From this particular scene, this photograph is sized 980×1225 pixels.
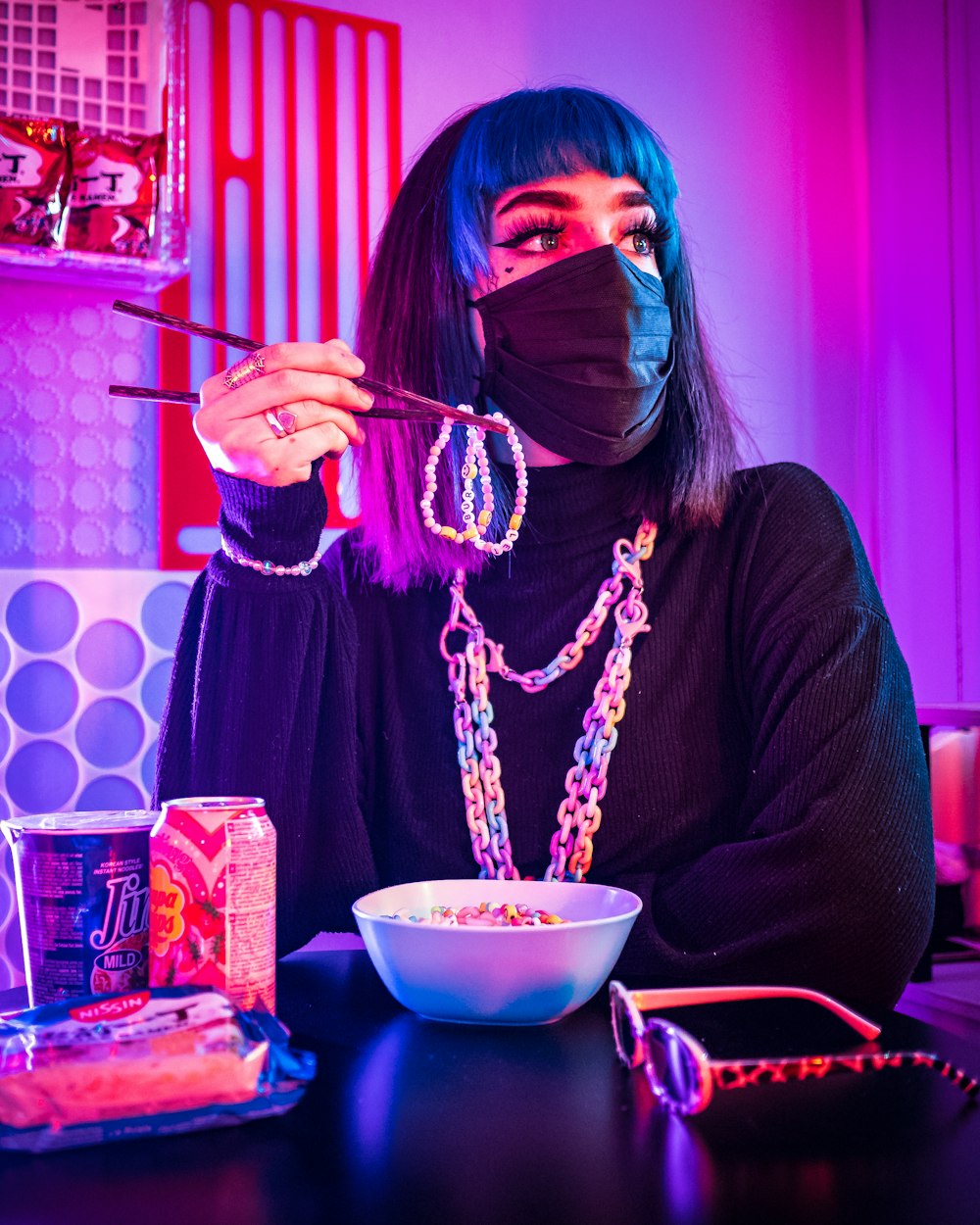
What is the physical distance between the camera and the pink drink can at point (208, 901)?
2.45 ft

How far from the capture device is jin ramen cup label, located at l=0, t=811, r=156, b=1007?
77 cm

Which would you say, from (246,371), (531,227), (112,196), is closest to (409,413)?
(246,371)

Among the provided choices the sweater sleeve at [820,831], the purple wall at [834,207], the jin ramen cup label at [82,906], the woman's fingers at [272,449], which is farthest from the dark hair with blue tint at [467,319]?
the purple wall at [834,207]

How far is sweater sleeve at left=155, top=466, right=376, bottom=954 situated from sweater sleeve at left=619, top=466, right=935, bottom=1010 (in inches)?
14.3

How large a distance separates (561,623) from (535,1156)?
2.69ft

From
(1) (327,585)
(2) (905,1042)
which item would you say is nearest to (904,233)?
(1) (327,585)

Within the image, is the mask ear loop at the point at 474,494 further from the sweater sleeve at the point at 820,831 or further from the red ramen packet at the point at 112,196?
the red ramen packet at the point at 112,196

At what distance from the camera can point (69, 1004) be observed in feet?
2.27

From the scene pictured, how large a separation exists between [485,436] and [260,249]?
3.36 ft

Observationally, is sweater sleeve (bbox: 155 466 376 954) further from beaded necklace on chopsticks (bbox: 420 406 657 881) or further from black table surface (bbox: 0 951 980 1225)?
black table surface (bbox: 0 951 980 1225)

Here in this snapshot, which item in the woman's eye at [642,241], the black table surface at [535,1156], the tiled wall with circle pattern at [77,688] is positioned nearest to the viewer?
the black table surface at [535,1156]

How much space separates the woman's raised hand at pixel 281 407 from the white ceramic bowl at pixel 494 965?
0.44 m

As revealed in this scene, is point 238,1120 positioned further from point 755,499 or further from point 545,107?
point 545,107

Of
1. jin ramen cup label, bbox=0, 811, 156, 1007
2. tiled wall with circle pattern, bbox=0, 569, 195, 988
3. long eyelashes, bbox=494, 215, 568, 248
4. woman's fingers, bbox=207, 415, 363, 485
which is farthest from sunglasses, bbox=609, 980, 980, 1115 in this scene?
tiled wall with circle pattern, bbox=0, 569, 195, 988
